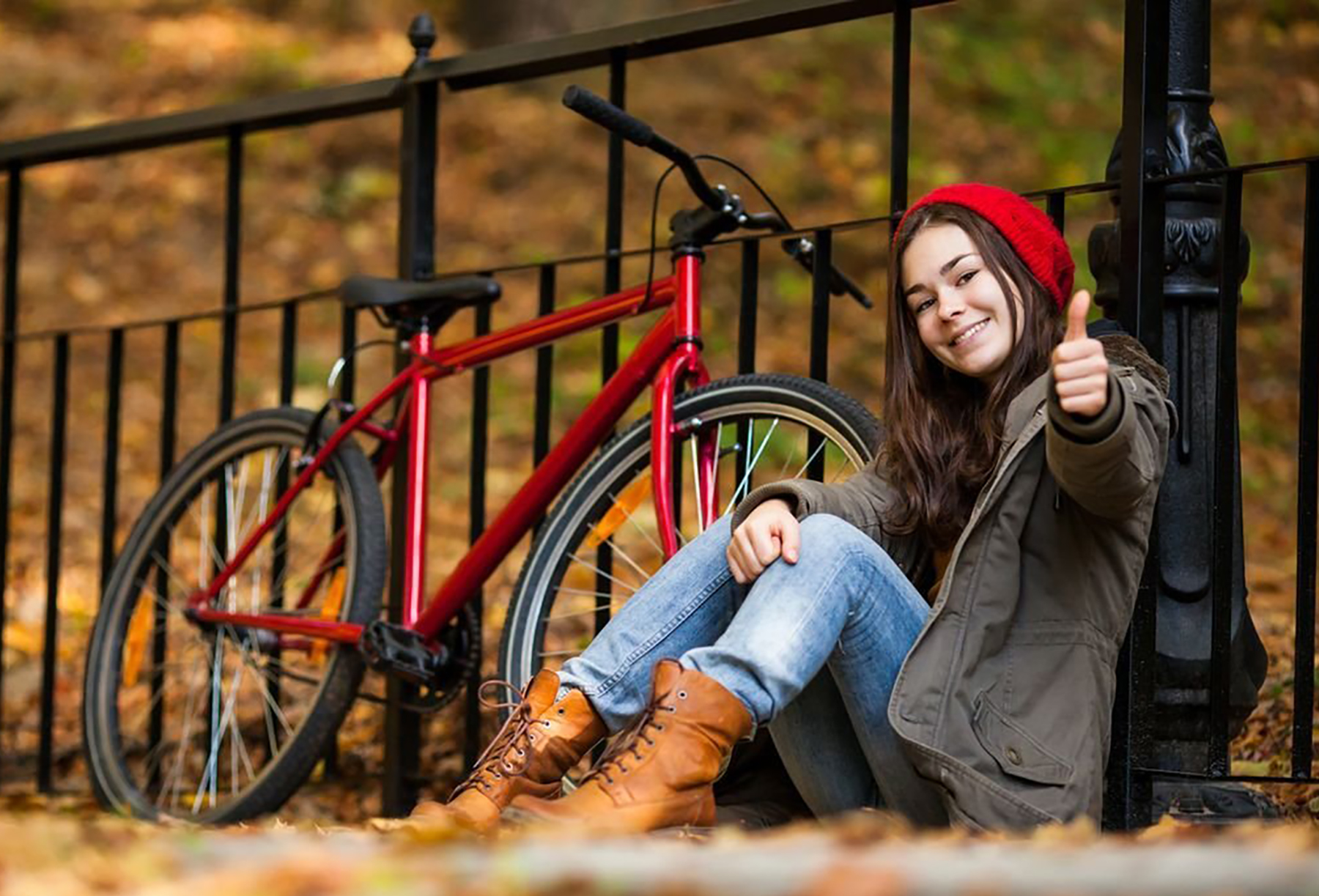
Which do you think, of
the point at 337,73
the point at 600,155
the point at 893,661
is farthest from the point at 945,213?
the point at 337,73

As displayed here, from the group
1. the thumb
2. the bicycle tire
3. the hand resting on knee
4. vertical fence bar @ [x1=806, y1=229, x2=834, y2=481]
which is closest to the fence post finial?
the bicycle tire

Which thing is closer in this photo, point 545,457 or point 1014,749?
point 1014,749

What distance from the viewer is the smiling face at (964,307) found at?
7.61 ft

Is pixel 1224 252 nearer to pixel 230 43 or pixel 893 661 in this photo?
pixel 893 661

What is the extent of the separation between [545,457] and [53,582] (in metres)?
1.35

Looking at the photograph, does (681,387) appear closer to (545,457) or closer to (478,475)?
(545,457)

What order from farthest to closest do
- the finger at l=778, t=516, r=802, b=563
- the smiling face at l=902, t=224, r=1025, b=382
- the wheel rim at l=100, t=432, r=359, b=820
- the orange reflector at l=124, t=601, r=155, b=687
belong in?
the orange reflector at l=124, t=601, r=155, b=687, the wheel rim at l=100, t=432, r=359, b=820, the smiling face at l=902, t=224, r=1025, b=382, the finger at l=778, t=516, r=802, b=563

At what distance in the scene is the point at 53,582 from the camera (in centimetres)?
385

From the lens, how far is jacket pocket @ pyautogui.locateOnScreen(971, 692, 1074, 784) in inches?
82.0

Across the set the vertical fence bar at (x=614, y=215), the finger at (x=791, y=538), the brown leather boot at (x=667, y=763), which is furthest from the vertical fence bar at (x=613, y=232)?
the brown leather boot at (x=667, y=763)

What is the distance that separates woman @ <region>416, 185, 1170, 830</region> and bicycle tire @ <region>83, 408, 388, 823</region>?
0.95 meters

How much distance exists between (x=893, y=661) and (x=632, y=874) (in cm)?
96

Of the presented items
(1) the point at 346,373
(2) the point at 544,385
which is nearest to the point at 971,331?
(2) the point at 544,385

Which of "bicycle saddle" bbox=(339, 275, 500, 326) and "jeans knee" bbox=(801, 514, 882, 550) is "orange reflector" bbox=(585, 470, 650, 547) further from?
"jeans knee" bbox=(801, 514, 882, 550)
